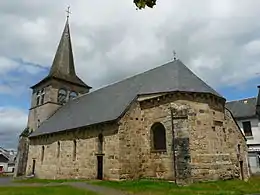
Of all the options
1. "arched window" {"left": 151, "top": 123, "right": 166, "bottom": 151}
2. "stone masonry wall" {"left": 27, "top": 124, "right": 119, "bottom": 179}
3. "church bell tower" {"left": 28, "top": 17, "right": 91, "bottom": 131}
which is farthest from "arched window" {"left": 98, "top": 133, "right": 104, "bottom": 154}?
"church bell tower" {"left": 28, "top": 17, "right": 91, "bottom": 131}

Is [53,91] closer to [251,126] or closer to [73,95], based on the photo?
[73,95]

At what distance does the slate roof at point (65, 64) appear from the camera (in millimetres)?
34438

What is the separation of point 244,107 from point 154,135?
20.0 m

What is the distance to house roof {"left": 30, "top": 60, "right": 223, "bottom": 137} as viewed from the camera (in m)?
19.2

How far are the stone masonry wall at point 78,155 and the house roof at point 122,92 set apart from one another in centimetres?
80

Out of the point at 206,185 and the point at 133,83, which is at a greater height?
the point at 133,83

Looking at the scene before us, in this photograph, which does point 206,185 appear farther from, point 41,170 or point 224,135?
point 41,170

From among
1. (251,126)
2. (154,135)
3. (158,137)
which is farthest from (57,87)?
(251,126)

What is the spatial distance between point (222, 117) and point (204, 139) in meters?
2.93

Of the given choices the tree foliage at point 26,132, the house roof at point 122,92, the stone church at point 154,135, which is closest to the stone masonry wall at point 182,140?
the stone church at point 154,135

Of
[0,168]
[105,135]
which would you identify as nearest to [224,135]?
[105,135]

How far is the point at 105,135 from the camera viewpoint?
19203 millimetres

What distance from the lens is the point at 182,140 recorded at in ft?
53.1

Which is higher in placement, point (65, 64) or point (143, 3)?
point (65, 64)
